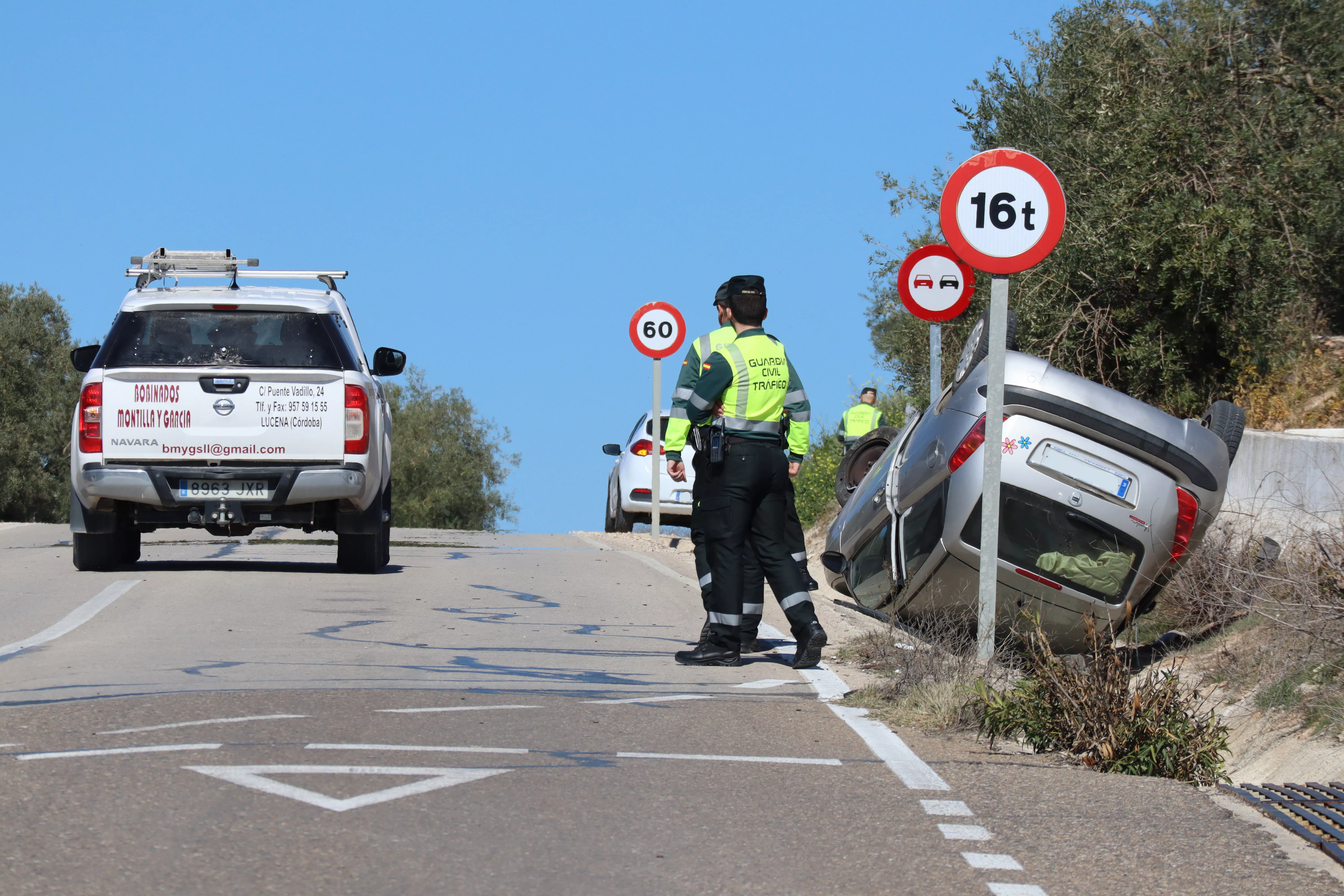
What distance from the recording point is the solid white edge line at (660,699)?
7.50m

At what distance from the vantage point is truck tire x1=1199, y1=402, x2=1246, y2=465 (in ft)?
33.5

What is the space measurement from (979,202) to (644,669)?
2915 mm

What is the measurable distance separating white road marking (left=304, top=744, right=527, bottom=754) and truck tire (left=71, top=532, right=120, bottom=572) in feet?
26.7

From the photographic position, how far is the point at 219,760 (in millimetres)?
5766

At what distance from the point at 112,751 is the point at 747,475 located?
146 inches

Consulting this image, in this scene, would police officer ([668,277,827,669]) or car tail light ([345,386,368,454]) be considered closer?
police officer ([668,277,827,669])

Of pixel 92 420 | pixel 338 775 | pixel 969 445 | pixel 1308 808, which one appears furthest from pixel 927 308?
pixel 338 775

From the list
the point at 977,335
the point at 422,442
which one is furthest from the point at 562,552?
the point at 422,442

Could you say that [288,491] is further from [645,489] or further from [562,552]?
[645,489]

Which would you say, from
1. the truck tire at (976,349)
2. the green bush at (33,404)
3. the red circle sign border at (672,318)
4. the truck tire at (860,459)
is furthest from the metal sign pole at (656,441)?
the green bush at (33,404)

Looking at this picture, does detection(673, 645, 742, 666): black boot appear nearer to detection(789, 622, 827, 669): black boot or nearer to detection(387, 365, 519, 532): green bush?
detection(789, 622, 827, 669): black boot

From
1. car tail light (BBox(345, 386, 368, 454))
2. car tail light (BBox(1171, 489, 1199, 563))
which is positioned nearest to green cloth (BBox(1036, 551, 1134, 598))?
car tail light (BBox(1171, 489, 1199, 563))

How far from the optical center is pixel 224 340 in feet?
43.4

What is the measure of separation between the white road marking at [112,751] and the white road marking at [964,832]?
2.58 meters
